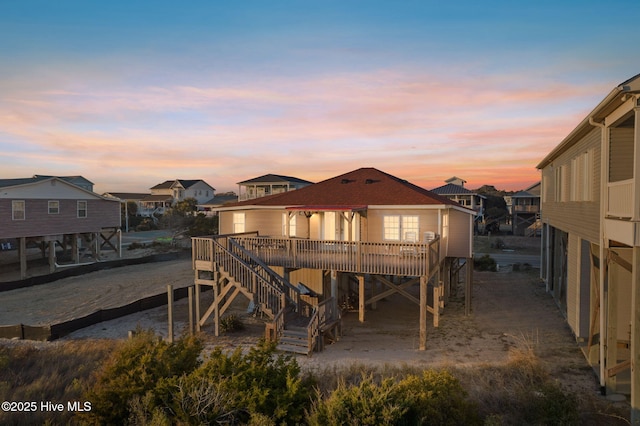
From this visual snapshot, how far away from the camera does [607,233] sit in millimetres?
9055

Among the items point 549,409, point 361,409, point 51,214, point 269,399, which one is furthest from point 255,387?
point 51,214

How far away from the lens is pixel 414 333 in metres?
15.2

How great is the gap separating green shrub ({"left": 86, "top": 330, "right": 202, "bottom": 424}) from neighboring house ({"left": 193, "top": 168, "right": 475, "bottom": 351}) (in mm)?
5718

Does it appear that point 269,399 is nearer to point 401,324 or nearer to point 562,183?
point 401,324

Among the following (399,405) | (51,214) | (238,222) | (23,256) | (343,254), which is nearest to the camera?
(399,405)

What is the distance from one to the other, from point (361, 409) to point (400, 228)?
11.8m

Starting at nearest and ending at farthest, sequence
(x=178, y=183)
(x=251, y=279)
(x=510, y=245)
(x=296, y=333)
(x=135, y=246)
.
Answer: (x=296, y=333)
(x=251, y=279)
(x=135, y=246)
(x=510, y=245)
(x=178, y=183)

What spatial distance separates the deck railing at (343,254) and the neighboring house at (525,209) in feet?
139

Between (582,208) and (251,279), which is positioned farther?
(251,279)

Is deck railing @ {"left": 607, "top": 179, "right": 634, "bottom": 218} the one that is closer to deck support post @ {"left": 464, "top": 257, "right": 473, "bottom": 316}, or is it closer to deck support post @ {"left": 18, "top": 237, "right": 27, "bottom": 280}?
deck support post @ {"left": 464, "top": 257, "right": 473, "bottom": 316}

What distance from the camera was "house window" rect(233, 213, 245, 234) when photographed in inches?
784

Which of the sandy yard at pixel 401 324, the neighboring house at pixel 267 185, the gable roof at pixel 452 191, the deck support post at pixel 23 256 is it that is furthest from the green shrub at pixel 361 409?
the gable roof at pixel 452 191

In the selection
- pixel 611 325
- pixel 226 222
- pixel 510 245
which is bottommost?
pixel 510 245

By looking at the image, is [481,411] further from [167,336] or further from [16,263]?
[16,263]
